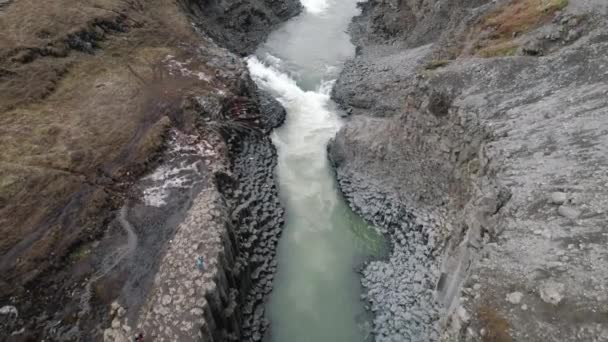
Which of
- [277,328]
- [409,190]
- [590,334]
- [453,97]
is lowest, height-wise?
[277,328]

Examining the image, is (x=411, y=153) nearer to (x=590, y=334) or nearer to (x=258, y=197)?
(x=258, y=197)

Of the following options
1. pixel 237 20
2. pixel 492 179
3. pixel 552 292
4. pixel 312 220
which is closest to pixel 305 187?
pixel 312 220

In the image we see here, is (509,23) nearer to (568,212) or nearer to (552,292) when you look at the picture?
(568,212)

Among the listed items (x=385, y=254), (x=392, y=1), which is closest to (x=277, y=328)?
(x=385, y=254)

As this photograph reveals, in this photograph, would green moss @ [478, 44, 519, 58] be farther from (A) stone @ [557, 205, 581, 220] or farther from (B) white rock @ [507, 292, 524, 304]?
(B) white rock @ [507, 292, 524, 304]

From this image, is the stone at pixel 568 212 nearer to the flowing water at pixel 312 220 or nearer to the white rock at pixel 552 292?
the white rock at pixel 552 292

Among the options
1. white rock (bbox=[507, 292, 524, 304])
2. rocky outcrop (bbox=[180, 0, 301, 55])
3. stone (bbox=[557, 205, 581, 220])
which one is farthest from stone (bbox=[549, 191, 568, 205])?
rocky outcrop (bbox=[180, 0, 301, 55])
